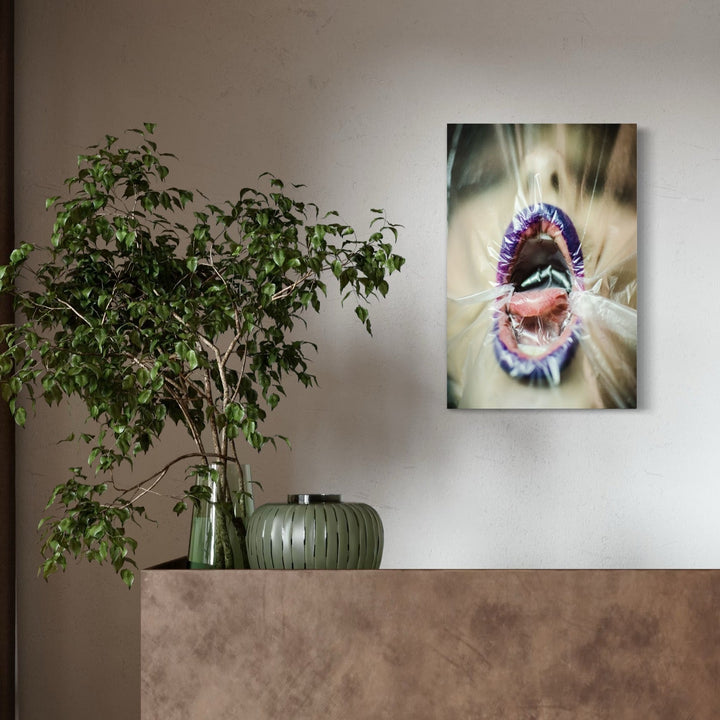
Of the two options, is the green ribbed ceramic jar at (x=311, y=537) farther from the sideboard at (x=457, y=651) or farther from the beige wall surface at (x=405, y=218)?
the beige wall surface at (x=405, y=218)

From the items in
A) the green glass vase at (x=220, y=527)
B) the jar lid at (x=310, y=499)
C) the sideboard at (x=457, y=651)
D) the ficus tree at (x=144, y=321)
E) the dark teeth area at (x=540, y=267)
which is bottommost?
the sideboard at (x=457, y=651)

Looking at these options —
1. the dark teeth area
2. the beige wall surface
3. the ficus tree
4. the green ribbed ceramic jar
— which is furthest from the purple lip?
the green ribbed ceramic jar

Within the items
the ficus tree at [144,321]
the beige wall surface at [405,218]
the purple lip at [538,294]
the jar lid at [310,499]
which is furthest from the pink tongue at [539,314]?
the jar lid at [310,499]

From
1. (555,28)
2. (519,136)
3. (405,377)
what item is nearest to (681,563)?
(405,377)

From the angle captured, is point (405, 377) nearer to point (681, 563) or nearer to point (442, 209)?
point (442, 209)

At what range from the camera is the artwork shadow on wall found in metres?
2.36

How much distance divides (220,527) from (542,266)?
3.58 ft

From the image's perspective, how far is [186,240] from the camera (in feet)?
7.83

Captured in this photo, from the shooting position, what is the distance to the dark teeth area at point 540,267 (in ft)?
7.80

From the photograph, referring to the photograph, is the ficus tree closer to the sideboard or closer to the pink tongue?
the sideboard

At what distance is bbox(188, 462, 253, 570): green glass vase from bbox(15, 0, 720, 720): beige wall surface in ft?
1.57

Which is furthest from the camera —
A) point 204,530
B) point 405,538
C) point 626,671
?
point 405,538

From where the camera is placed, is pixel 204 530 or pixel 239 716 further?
pixel 204 530

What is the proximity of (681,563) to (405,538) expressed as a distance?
714mm
